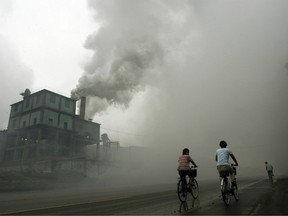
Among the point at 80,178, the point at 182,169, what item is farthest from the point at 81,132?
the point at 182,169

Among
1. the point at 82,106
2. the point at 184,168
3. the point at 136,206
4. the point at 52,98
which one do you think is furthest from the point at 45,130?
the point at 184,168

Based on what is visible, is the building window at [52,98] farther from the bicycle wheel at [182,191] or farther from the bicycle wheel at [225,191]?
the bicycle wheel at [225,191]

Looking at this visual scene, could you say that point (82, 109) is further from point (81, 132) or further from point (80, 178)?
point (80, 178)

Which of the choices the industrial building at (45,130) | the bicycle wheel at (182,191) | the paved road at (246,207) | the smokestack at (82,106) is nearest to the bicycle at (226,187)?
the paved road at (246,207)

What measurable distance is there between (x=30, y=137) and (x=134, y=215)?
184ft

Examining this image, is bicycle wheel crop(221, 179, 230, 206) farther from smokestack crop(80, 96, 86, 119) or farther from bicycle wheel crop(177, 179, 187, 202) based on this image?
smokestack crop(80, 96, 86, 119)

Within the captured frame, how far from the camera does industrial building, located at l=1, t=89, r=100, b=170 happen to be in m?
56.0

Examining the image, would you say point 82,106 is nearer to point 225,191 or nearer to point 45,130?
point 45,130

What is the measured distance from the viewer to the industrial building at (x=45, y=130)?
55969 mm

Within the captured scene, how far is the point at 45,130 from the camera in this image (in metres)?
57.2

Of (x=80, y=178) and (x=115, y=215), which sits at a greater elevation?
(x=80, y=178)

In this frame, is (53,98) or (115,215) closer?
(115,215)

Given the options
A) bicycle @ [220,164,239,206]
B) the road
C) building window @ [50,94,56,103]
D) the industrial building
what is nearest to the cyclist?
the road

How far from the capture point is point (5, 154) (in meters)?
62.7
